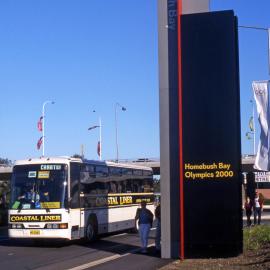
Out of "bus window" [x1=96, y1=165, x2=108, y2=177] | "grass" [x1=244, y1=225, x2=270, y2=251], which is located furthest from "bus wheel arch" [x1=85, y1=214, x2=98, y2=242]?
"grass" [x1=244, y1=225, x2=270, y2=251]

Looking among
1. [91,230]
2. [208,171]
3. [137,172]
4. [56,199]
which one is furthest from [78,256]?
[137,172]

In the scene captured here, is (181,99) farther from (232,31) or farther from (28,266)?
(28,266)

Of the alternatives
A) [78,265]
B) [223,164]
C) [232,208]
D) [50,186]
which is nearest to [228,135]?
[223,164]

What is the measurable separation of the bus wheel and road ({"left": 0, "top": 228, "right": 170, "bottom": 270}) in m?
0.31

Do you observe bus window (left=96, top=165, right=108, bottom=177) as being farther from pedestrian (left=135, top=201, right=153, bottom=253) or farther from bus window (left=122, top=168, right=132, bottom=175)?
pedestrian (left=135, top=201, right=153, bottom=253)

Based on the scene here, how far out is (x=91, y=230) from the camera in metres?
23.8

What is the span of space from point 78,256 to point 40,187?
3916mm

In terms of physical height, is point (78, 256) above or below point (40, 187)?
below

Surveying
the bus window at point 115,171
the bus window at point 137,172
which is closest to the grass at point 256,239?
the bus window at point 115,171

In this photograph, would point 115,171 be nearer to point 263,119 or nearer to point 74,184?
point 74,184

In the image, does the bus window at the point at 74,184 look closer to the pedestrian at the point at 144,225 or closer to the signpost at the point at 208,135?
the pedestrian at the point at 144,225

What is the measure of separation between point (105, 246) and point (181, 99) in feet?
28.5

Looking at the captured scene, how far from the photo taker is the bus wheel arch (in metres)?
23.4

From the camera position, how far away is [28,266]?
→ 16.6m
